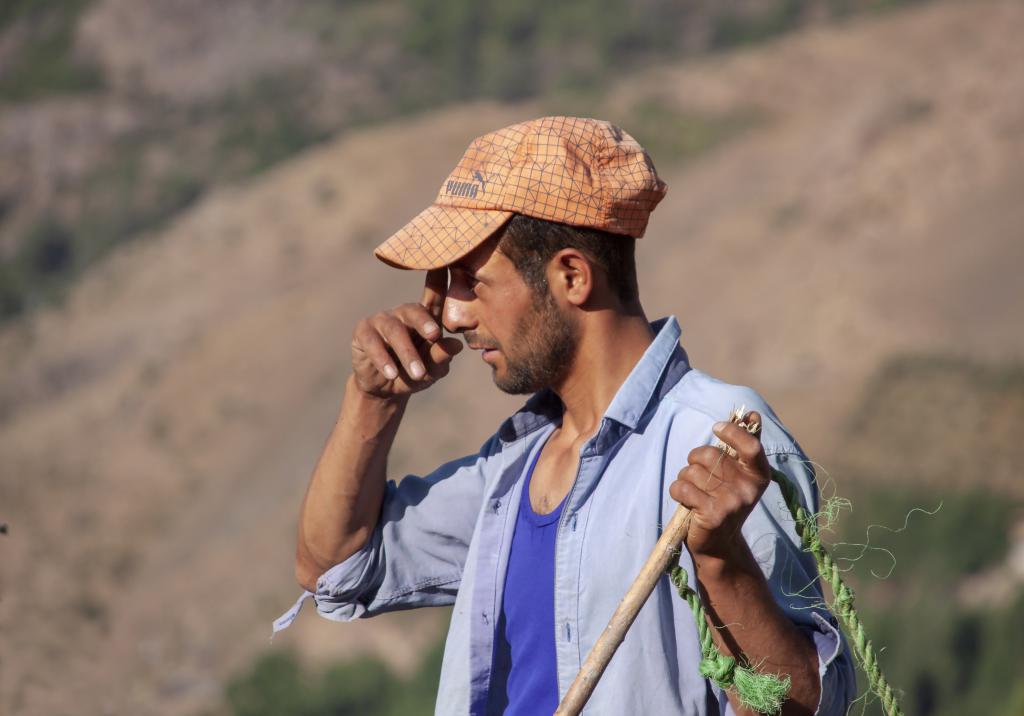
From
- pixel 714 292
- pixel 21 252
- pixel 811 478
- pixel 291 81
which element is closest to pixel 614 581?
pixel 811 478

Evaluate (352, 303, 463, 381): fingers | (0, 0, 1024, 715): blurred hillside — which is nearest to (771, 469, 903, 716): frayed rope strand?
(352, 303, 463, 381): fingers

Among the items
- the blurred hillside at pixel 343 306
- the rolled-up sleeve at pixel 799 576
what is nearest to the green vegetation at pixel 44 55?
the blurred hillside at pixel 343 306

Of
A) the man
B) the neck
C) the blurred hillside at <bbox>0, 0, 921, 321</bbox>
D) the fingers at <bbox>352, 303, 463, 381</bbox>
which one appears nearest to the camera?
the man

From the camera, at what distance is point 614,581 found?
210cm

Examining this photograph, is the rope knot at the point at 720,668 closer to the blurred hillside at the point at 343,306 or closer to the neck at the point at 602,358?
the neck at the point at 602,358

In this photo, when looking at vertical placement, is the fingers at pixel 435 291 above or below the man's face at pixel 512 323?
above

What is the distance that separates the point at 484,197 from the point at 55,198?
35676mm

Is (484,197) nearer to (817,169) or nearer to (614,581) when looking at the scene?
(614,581)

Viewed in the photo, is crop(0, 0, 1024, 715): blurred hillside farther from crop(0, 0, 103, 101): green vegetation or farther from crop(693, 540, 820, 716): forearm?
crop(693, 540, 820, 716): forearm

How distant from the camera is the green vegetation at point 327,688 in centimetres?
1295

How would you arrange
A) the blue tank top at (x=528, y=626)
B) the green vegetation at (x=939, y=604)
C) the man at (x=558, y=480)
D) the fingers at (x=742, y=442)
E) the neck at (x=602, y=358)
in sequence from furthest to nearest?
1. the green vegetation at (x=939, y=604)
2. the neck at (x=602, y=358)
3. the blue tank top at (x=528, y=626)
4. the man at (x=558, y=480)
5. the fingers at (x=742, y=442)

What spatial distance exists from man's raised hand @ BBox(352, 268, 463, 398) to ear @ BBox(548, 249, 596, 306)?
26 centimetres

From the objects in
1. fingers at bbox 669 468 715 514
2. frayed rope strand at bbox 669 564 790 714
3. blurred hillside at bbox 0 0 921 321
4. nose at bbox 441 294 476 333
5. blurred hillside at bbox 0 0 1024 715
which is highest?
blurred hillside at bbox 0 0 921 321

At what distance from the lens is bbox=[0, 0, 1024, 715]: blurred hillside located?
50.1 feet
